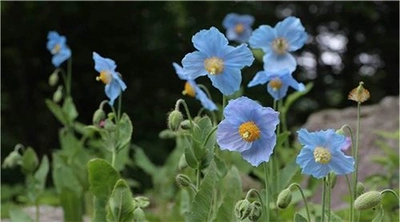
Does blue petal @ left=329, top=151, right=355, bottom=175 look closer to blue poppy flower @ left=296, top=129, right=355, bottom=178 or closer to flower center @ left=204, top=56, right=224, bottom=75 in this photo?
blue poppy flower @ left=296, top=129, right=355, bottom=178

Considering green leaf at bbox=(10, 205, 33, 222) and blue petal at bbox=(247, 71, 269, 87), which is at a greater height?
blue petal at bbox=(247, 71, 269, 87)

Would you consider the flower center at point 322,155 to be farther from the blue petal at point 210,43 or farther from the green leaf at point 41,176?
the green leaf at point 41,176

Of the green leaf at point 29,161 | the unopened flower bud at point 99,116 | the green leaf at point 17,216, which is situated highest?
the green leaf at point 29,161

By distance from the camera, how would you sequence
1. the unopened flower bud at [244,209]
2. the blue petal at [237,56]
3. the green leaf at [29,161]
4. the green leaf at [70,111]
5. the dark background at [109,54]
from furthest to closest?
the dark background at [109,54], the green leaf at [70,111], the green leaf at [29,161], the blue petal at [237,56], the unopened flower bud at [244,209]

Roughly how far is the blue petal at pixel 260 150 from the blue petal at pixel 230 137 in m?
0.01

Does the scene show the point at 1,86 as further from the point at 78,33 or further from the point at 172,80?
the point at 172,80

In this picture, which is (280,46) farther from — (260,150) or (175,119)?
(260,150)

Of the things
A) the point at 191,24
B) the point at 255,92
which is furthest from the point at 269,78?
the point at 191,24

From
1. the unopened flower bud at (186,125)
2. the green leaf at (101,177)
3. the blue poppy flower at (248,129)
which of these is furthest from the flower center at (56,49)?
the blue poppy flower at (248,129)

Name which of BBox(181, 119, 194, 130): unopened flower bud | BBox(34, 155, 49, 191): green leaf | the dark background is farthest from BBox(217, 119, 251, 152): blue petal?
the dark background

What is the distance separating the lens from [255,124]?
1173 mm

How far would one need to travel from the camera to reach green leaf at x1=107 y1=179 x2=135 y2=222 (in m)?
1.33

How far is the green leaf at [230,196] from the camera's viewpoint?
146cm

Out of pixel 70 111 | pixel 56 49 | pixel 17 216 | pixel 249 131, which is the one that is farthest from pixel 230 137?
pixel 56 49
